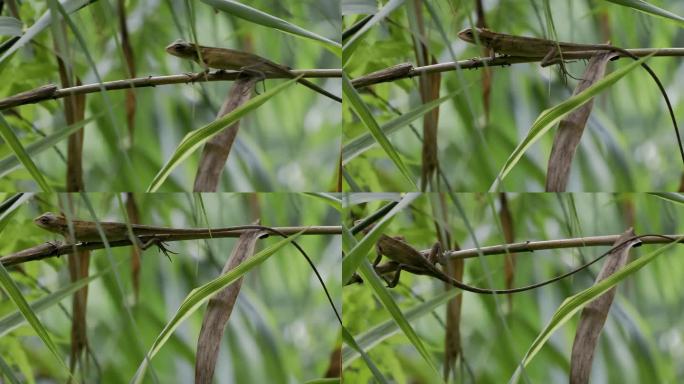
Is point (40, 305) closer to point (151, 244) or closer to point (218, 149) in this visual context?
point (151, 244)

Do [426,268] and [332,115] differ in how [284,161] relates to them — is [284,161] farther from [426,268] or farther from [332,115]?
[426,268]

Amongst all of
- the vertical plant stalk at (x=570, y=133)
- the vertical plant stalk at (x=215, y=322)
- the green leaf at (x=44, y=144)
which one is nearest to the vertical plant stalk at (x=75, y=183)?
the green leaf at (x=44, y=144)

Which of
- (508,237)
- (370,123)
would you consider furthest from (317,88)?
(508,237)

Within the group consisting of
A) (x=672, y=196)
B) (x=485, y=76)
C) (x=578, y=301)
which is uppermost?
(x=485, y=76)

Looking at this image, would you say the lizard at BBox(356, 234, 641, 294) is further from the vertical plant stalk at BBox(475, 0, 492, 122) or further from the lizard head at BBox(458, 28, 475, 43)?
the lizard head at BBox(458, 28, 475, 43)

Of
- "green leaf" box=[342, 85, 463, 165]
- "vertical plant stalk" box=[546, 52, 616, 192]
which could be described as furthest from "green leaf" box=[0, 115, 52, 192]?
"vertical plant stalk" box=[546, 52, 616, 192]
